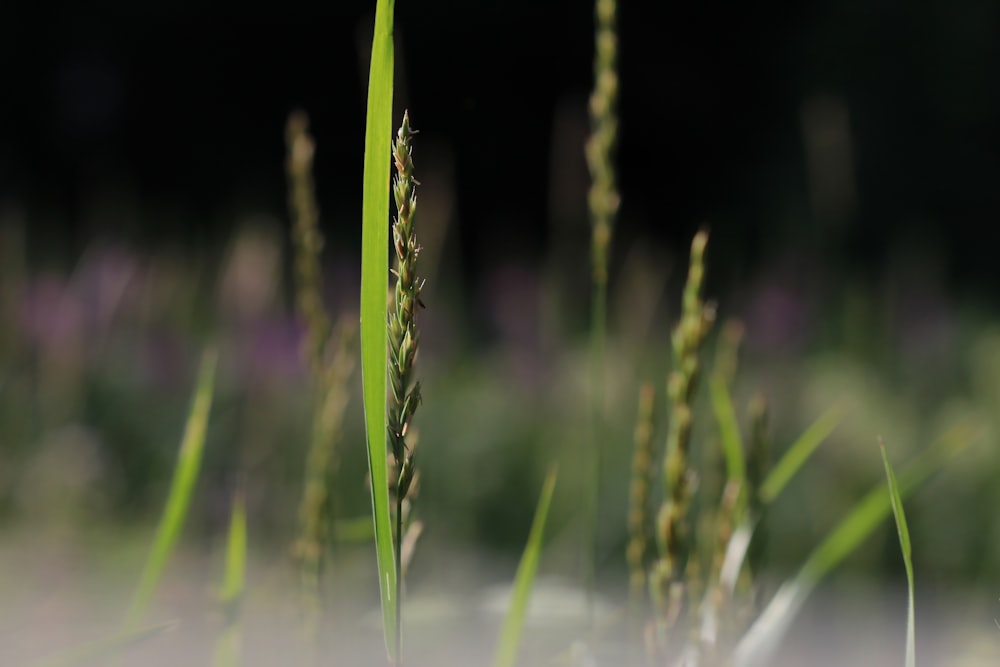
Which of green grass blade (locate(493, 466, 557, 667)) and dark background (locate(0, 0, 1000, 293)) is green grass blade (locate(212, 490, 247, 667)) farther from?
dark background (locate(0, 0, 1000, 293))

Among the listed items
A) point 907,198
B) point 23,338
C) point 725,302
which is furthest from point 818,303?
point 23,338

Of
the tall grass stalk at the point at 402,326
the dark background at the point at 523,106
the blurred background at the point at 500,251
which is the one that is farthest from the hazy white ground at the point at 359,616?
the dark background at the point at 523,106

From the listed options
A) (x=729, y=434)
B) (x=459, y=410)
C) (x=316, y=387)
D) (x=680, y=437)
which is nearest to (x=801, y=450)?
(x=729, y=434)

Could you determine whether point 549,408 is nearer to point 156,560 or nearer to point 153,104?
point 156,560

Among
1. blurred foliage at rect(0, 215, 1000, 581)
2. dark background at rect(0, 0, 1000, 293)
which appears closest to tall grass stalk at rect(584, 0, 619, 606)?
blurred foliage at rect(0, 215, 1000, 581)

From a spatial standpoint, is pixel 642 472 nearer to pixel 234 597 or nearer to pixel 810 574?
pixel 810 574

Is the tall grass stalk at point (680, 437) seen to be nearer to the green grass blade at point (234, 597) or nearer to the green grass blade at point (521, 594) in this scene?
the green grass blade at point (521, 594)

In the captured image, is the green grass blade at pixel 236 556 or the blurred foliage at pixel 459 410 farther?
the blurred foliage at pixel 459 410
